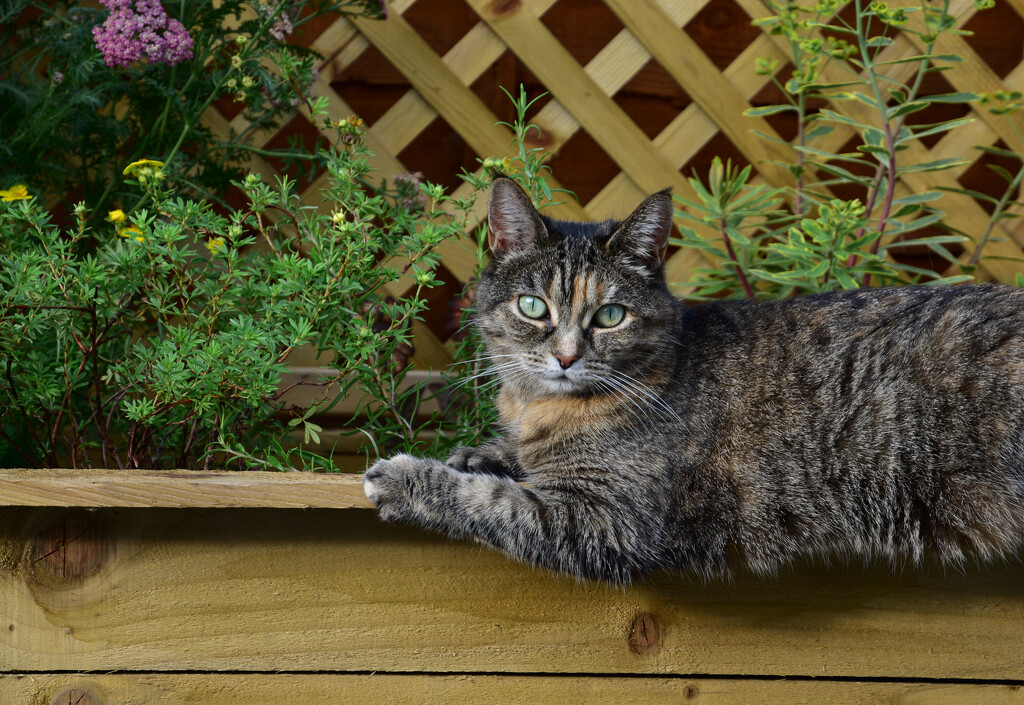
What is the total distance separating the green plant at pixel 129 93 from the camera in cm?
140

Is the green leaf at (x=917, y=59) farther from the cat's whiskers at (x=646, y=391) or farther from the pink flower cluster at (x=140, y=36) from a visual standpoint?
the pink flower cluster at (x=140, y=36)

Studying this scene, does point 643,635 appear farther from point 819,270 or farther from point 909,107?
point 909,107

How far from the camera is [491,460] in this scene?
123 cm

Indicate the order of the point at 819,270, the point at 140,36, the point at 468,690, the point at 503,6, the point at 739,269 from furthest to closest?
the point at 503,6
the point at 739,269
the point at 819,270
the point at 140,36
the point at 468,690

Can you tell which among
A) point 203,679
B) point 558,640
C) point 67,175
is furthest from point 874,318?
point 67,175

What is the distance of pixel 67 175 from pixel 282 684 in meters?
1.03

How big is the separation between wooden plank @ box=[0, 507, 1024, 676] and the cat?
50mm

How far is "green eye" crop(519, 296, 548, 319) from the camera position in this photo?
124 centimetres

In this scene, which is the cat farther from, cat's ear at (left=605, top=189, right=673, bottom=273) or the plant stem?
the plant stem

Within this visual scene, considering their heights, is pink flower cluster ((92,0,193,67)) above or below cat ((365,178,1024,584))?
above

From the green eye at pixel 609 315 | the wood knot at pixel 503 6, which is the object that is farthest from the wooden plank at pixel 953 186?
the green eye at pixel 609 315

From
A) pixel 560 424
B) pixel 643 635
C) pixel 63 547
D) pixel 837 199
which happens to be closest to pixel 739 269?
pixel 837 199

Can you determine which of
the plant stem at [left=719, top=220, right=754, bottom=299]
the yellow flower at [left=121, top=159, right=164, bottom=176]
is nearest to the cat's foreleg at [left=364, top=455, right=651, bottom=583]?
the yellow flower at [left=121, top=159, right=164, bottom=176]

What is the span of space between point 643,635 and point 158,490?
0.59 meters
